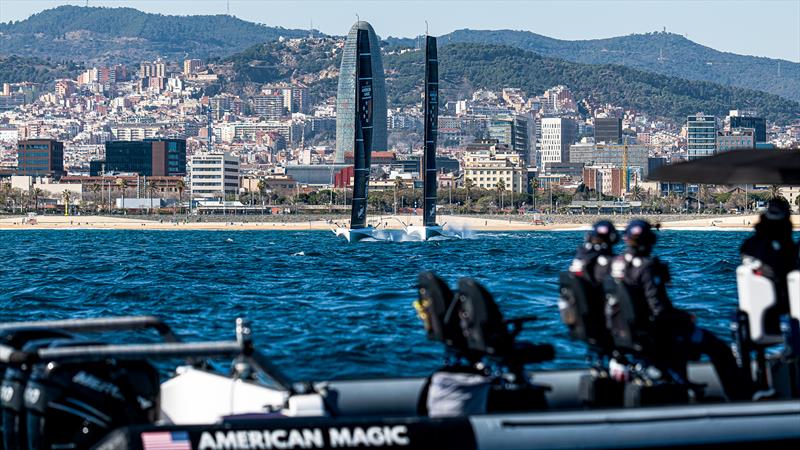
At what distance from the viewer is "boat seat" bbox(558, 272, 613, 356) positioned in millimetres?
10812

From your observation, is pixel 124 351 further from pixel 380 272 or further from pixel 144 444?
pixel 380 272

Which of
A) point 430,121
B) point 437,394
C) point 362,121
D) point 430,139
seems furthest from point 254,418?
point 430,121

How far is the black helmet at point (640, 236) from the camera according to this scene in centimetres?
1092

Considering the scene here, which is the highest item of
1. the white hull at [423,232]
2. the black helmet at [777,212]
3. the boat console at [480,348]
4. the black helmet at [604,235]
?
the black helmet at [777,212]

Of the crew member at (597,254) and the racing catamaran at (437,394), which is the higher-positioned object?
the crew member at (597,254)

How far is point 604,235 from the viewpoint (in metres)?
11.4

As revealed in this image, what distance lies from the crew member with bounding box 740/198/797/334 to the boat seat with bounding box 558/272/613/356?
1.25m

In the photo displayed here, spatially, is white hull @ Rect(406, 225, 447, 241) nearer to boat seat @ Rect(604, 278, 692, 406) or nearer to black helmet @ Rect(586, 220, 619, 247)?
black helmet @ Rect(586, 220, 619, 247)

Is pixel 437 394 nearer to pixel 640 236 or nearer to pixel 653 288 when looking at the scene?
pixel 653 288

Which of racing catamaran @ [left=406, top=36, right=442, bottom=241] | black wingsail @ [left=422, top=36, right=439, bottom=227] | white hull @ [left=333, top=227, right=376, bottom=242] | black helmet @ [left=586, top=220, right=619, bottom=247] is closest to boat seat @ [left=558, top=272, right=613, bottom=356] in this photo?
black helmet @ [left=586, top=220, right=619, bottom=247]

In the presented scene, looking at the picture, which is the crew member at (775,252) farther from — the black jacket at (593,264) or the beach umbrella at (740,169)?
the black jacket at (593,264)

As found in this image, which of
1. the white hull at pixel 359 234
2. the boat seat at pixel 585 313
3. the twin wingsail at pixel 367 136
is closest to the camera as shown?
the boat seat at pixel 585 313

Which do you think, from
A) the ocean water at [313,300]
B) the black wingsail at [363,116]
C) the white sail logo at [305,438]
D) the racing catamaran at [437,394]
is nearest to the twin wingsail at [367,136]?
the black wingsail at [363,116]

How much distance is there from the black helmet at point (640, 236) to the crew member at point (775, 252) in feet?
2.63
